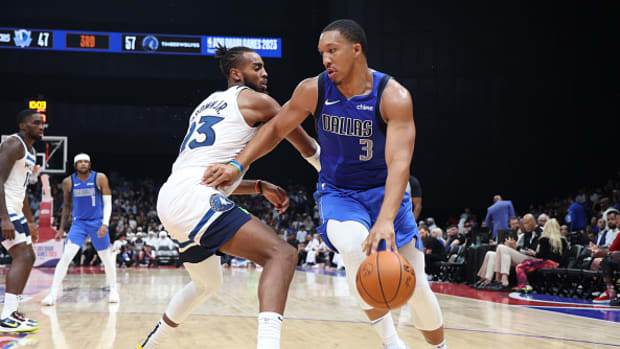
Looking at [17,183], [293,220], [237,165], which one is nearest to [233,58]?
[237,165]

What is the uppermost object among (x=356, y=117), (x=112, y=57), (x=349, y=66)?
(x=112, y=57)

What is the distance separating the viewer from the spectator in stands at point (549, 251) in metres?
8.45

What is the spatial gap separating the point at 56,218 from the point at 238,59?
61.7 feet

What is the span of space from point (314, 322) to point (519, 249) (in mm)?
4709

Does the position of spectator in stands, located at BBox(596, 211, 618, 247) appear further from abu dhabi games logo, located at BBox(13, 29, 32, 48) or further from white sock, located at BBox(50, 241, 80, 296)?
abu dhabi games logo, located at BBox(13, 29, 32, 48)

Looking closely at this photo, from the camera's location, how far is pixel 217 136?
305 centimetres

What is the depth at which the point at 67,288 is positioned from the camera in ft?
30.2

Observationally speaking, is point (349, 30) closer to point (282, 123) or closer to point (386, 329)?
point (282, 123)

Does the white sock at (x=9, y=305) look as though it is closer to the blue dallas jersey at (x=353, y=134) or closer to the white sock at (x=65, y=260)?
the white sock at (x=65, y=260)

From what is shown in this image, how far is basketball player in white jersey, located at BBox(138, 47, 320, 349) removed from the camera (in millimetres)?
2639

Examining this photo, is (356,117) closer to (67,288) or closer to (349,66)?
(349,66)

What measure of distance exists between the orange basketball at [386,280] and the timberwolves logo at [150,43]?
18609 mm

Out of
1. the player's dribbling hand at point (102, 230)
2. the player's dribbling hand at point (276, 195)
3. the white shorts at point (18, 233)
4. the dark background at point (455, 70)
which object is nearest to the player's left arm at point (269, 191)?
the player's dribbling hand at point (276, 195)

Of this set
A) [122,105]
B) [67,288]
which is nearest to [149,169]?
[122,105]
